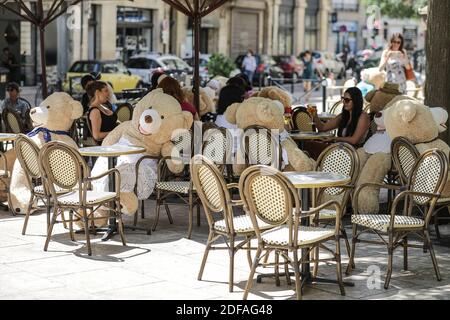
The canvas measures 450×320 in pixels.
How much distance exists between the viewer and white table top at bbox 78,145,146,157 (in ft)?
30.0

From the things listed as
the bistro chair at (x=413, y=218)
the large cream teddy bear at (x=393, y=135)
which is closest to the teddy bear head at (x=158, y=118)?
the large cream teddy bear at (x=393, y=135)

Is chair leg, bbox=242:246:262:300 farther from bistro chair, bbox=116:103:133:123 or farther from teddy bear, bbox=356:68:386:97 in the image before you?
teddy bear, bbox=356:68:386:97

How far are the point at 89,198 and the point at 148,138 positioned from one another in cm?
160

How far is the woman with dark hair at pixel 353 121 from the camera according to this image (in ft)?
36.0

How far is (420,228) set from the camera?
7.64 metres

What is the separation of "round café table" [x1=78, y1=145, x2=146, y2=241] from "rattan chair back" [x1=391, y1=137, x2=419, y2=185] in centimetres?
252

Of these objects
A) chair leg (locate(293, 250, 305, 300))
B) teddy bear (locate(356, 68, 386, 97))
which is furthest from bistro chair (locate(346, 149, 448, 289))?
teddy bear (locate(356, 68, 386, 97))

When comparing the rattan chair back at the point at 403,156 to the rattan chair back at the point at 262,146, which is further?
the rattan chair back at the point at 262,146

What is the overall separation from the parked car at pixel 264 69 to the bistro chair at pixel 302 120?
24.1 m

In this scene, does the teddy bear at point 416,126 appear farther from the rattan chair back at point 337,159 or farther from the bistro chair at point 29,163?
the bistro chair at point 29,163

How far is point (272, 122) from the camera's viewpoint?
10.0 metres

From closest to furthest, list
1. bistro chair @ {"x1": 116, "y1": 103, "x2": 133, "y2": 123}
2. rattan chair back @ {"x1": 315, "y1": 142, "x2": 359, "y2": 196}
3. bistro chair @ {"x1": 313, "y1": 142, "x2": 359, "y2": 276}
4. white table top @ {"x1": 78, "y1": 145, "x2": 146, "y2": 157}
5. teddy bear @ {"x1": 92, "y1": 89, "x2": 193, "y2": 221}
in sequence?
bistro chair @ {"x1": 313, "y1": 142, "x2": 359, "y2": 276} < rattan chair back @ {"x1": 315, "y1": 142, "x2": 359, "y2": 196} < white table top @ {"x1": 78, "y1": 145, "x2": 146, "y2": 157} < teddy bear @ {"x1": 92, "y1": 89, "x2": 193, "y2": 221} < bistro chair @ {"x1": 116, "y1": 103, "x2": 133, "y2": 123}
